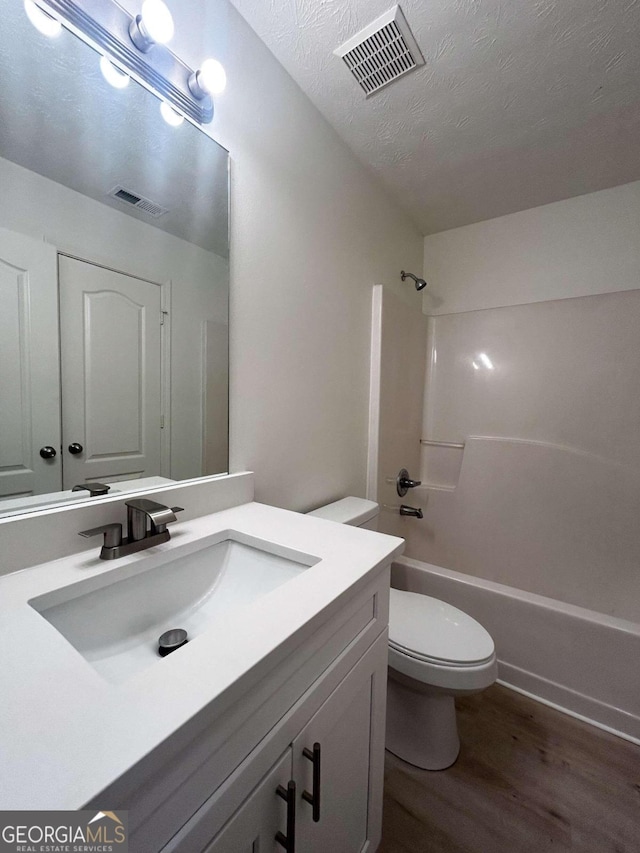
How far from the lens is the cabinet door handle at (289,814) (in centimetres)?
50

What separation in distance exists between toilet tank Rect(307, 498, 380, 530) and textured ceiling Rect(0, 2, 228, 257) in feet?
3.17

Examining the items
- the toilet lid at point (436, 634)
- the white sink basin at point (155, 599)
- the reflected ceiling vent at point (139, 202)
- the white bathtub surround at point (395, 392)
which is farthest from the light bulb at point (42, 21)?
the toilet lid at point (436, 634)

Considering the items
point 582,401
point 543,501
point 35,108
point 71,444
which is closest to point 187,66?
point 35,108

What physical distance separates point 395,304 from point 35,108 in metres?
1.52

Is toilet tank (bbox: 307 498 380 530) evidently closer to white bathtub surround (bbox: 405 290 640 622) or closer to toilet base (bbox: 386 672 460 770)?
toilet base (bbox: 386 672 460 770)

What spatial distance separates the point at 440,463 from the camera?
2209mm

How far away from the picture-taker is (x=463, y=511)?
2.04 metres

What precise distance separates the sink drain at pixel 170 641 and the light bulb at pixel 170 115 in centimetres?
122

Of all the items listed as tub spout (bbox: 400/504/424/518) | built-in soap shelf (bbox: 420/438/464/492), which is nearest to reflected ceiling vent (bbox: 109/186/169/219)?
tub spout (bbox: 400/504/424/518)

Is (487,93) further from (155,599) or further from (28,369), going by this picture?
(155,599)

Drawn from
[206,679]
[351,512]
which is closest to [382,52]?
[351,512]

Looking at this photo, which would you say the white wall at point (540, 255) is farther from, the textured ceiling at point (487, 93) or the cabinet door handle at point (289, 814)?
the cabinet door handle at point (289, 814)

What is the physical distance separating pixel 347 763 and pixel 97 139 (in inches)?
57.7

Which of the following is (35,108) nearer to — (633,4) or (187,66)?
(187,66)
